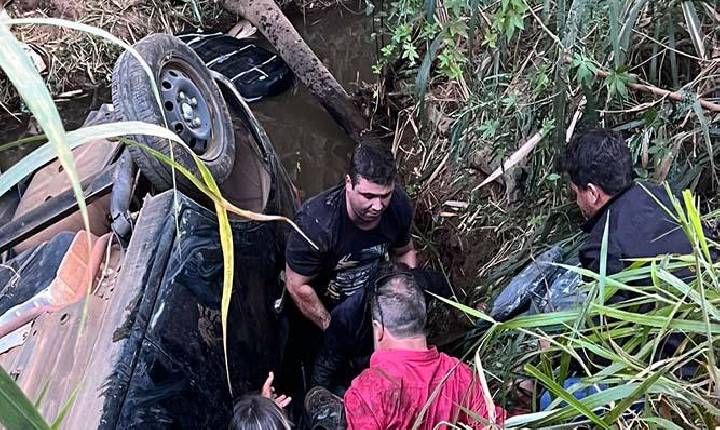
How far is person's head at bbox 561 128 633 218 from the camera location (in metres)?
2.72

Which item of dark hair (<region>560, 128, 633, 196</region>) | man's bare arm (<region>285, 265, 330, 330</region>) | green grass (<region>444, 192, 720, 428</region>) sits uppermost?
green grass (<region>444, 192, 720, 428</region>)

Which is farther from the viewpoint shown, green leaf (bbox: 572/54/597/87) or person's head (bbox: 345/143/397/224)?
person's head (bbox: 345/143/397/224)

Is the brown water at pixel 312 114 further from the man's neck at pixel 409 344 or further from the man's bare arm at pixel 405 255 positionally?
the man's neck at pixel 409 344

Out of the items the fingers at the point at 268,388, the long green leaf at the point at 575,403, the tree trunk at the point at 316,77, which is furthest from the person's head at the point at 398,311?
the tree trunk at the point at 316,77

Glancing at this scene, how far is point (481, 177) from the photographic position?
4.61 m

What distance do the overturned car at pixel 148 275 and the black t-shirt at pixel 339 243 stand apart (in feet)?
0.39

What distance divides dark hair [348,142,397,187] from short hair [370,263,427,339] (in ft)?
1.66

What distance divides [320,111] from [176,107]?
2.97 metres

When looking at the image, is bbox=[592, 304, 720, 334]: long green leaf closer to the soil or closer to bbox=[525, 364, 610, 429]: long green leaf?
bbox=[525, 364, 610, 429]: long green leaf

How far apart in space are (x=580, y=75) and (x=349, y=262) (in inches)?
52.6

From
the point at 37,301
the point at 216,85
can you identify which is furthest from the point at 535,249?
the point at 37,301

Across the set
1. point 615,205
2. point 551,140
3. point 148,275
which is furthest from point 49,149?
point 551,140

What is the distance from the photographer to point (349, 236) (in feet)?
11.3

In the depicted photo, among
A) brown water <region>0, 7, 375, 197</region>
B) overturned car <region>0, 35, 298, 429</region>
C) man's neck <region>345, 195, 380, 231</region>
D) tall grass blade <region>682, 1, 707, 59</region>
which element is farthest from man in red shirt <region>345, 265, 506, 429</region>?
brown water <region>0, 7, 375, 197</region>
